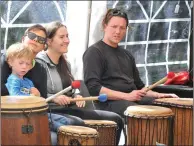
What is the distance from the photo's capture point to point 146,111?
395 centimetres

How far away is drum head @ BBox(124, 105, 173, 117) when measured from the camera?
12.9ft

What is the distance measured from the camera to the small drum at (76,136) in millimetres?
3465

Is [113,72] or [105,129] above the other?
[113,72]

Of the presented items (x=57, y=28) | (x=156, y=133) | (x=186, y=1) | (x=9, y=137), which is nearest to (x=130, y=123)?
(x=156, y=133)

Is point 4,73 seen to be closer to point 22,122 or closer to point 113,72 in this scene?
point 22,122

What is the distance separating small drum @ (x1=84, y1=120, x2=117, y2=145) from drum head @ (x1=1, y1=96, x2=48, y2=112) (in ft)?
2.23

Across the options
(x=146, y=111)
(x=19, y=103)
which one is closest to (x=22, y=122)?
(x=19, y=103)

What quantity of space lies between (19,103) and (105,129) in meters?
0.90

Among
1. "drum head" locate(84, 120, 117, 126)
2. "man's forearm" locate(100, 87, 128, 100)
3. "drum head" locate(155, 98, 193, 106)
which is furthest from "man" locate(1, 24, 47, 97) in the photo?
"drum head" locate(155, 98, 193, 106)

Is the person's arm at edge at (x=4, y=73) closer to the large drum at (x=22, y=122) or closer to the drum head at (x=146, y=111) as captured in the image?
the large drum at (x=22, y=122)

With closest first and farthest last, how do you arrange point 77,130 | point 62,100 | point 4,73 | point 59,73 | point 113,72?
point 77,130 → point 4,73 → point 62,100 → point 59,73 → point 113,72

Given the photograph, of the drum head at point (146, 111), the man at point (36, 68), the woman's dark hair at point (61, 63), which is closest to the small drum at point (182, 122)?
the drum head at point (146, 111)

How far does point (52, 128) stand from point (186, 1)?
9.80ft

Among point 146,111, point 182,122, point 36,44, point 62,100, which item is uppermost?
point 36,44
